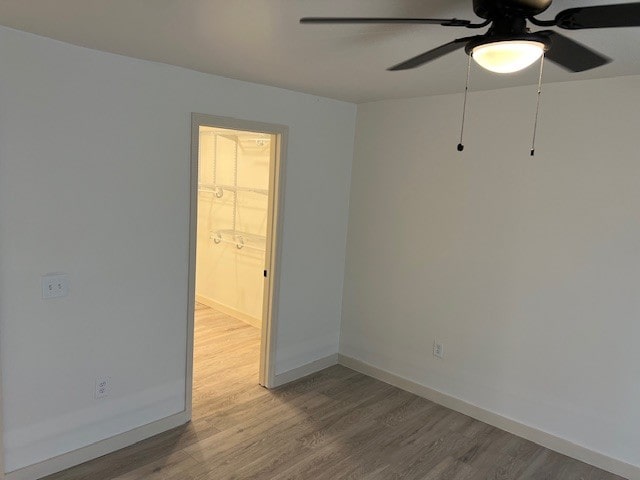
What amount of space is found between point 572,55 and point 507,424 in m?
2.54

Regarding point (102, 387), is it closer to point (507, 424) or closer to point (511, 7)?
point (507, 424)

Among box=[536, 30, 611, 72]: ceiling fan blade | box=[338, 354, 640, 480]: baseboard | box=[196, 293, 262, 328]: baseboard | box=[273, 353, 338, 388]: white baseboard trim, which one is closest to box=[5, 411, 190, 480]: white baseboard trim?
box=[273, 353, 338, 388]: white baseboard trim

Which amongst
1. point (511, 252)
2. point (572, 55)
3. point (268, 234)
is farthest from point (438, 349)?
point (572, 55)

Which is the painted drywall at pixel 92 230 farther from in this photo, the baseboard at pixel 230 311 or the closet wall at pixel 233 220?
the baseboard at pixel 230 311

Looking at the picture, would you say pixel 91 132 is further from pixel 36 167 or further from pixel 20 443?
pixel 20 443

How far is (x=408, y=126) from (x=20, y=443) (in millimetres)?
3186

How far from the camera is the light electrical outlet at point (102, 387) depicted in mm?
2727

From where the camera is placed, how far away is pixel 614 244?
2.75 m

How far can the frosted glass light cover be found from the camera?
4.50ft

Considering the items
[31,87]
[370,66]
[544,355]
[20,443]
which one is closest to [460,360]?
[544,355]

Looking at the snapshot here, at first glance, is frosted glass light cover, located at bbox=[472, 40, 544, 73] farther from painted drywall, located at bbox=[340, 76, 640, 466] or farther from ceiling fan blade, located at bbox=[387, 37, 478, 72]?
painted drywall, located at bbox=[340, 76, 640, 466]

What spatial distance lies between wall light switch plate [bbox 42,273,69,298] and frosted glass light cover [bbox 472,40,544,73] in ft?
7.34

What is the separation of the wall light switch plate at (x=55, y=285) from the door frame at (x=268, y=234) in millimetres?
759

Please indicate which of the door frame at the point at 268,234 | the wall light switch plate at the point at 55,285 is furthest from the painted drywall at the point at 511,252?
the wall light switch plate at the point at 55,285
